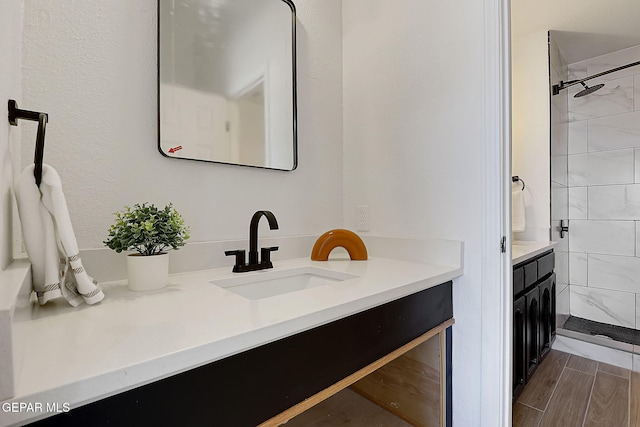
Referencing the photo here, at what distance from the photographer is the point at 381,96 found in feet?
4.52

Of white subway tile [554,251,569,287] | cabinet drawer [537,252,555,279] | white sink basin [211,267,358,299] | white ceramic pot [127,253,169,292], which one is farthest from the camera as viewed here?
white subway tile [554,251,569,287]

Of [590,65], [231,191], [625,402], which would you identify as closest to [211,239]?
[231,191]

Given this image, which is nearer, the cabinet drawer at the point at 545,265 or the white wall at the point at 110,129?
the white wall at the point at 110,129

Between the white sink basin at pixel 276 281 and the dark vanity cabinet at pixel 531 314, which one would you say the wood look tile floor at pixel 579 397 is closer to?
the dark vanity cabinet at pixel 531 314

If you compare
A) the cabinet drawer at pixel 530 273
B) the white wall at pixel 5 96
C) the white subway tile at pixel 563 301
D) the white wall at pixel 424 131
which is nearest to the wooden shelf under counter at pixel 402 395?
the white wall at pixel 424 131

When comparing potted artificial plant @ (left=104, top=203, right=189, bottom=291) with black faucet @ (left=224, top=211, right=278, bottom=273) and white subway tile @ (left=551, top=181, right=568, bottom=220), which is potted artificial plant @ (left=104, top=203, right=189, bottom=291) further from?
white subway tile @ (left=551, top=181, right=568, bottom=220)

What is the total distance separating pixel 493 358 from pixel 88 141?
1.46 meters

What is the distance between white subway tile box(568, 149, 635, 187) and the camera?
2428 millimetres

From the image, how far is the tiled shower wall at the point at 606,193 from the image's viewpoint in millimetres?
2418

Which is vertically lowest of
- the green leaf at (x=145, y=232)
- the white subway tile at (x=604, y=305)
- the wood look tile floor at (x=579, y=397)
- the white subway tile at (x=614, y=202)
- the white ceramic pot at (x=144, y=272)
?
the wood look tile floor at (x=579, y=397)

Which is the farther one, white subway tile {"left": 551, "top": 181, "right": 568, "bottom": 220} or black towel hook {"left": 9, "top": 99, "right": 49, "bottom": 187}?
white subway tile {"left": 551, "top": 181, "right": 568, "bottom": 220}

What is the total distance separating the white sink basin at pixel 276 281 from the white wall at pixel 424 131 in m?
0.41

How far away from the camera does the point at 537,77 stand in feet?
7.43

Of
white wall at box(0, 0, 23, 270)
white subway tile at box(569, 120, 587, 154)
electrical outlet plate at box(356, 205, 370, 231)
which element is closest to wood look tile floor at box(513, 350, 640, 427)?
electrical outlet plate at box(356, 205, 370, 231)
